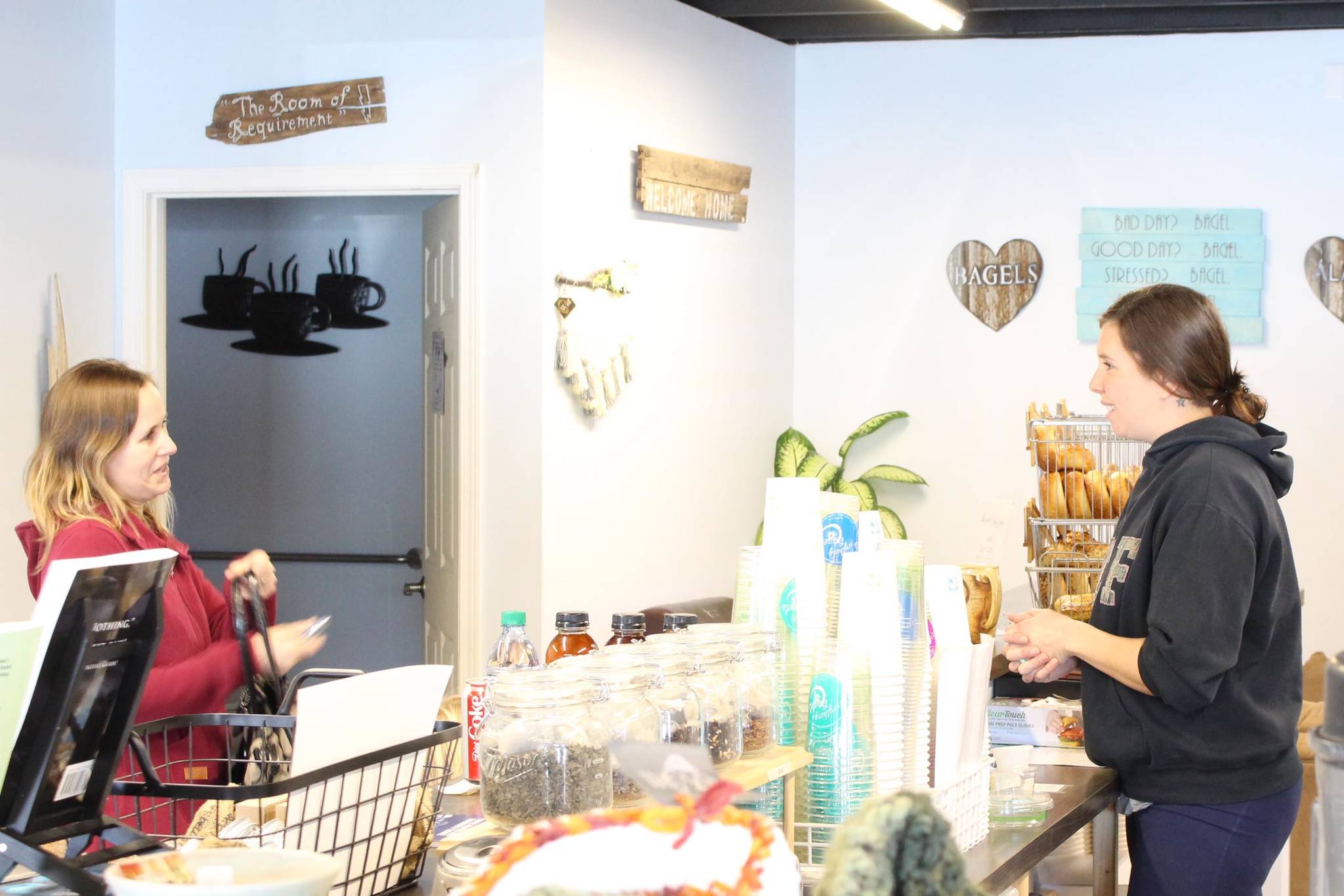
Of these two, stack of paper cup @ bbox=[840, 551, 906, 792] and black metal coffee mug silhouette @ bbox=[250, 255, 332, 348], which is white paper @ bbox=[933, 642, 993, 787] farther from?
black metal coffee mug silhouette @ bbox=[250, 255, 332, 348]

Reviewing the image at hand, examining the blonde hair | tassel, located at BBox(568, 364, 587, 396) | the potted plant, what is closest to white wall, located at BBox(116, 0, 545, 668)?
tassel, located at BBox(568, 364, 587, 396)

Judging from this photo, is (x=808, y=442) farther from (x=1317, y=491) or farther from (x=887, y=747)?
(x=887, y=747)

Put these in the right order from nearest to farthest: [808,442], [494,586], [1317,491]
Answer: [494,586] → [1317,491] → [808,442]

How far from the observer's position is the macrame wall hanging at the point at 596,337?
174 inches

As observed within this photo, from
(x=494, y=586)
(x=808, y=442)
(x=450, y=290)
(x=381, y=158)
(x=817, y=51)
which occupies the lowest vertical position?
(x=494, y=586)

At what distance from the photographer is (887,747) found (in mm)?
1717

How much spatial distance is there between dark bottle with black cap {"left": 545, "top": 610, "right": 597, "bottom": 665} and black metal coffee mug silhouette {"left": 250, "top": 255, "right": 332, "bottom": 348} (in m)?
4.30

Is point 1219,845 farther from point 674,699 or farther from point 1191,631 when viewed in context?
point 674,699

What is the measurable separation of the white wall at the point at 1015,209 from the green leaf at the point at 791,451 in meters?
0.16

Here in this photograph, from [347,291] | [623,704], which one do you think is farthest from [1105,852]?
[347,291]

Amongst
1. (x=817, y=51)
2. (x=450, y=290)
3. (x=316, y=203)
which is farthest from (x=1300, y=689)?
(x=316, y=203)

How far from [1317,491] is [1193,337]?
11.3 feet

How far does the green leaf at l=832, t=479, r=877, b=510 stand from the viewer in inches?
212

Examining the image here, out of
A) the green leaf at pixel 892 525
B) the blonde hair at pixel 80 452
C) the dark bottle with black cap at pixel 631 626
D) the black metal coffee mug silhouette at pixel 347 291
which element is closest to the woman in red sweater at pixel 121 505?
the blonde hair at pixel 80 452
